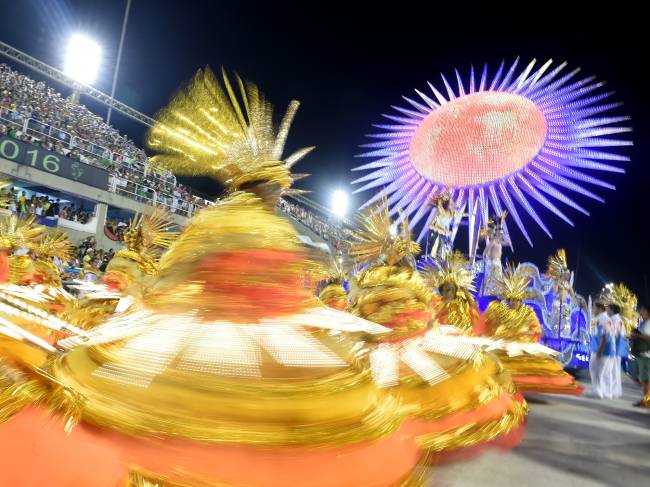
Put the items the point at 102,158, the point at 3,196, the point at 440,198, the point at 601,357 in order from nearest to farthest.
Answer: the point at 3,196 < the point at 601,357 < the point at 440,198 < the point at 102,158

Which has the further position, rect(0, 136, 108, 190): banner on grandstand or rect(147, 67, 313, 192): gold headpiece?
rect(0, 136, 108, 190): banner on grandstand

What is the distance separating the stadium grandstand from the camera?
40.0ft

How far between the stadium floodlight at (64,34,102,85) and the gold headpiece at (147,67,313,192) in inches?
755

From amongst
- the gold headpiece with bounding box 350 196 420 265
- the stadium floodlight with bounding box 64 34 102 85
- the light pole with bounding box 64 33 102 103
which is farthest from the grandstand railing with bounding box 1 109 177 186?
the gold headpiece with bounding box 350 196 420 265

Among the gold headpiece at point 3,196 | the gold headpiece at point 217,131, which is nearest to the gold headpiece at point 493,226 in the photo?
the gold headpiece at point 3,196

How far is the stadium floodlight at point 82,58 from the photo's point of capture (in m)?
18.7

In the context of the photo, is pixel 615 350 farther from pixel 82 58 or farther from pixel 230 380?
pixel 82 58

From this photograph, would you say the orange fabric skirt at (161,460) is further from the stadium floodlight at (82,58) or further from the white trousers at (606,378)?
the stadium floodlight at (82,58)

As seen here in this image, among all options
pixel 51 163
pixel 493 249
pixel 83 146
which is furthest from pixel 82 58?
pixel 493 249

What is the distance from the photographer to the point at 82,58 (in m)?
18.9

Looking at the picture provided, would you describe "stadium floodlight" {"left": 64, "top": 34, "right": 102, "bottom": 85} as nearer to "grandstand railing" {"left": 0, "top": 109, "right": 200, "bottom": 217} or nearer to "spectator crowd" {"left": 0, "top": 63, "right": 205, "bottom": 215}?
"spectator crowd" {"left": 0, "top": 63, "right": 205, "bottom": 215}

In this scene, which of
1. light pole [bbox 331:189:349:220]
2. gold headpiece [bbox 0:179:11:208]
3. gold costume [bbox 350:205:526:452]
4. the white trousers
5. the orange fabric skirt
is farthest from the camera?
light pole [bbox 331:189:349:220]

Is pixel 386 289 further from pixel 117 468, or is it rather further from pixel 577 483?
pixel 117 468

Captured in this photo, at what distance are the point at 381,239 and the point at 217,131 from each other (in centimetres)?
206
